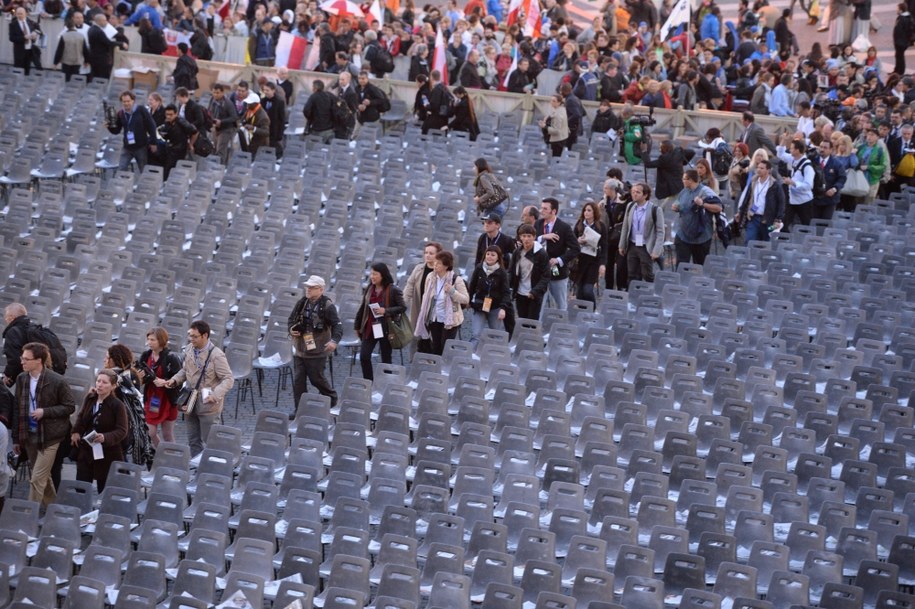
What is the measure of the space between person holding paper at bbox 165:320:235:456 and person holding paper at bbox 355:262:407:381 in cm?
186

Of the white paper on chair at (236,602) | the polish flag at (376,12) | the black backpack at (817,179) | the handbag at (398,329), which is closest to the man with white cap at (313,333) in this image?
the handbag at (398,329)

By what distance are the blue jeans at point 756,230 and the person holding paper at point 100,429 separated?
873 centimetres

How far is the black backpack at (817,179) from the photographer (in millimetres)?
20188

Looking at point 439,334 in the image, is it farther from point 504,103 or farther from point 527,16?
point 527,16

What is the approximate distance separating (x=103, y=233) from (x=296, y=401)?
167 inches

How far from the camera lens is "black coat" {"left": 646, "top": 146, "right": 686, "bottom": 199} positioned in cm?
1988

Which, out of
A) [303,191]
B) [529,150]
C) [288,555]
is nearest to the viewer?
[288,555]

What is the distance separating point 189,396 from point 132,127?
7.87 metres

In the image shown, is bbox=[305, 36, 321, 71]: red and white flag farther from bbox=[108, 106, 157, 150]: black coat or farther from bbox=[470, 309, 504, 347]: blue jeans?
bbox=[470, 309, 504, 347]: blue jeans

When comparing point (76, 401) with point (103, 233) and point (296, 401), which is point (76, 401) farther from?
point (103, 233)

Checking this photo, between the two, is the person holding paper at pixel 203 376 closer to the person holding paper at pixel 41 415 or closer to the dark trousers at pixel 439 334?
the person holding paper at pixel 41 415

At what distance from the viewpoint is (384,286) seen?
15.6 meters

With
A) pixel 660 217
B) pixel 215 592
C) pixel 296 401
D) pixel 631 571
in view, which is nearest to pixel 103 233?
pixel 296 401

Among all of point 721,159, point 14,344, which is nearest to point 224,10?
point 721,159
